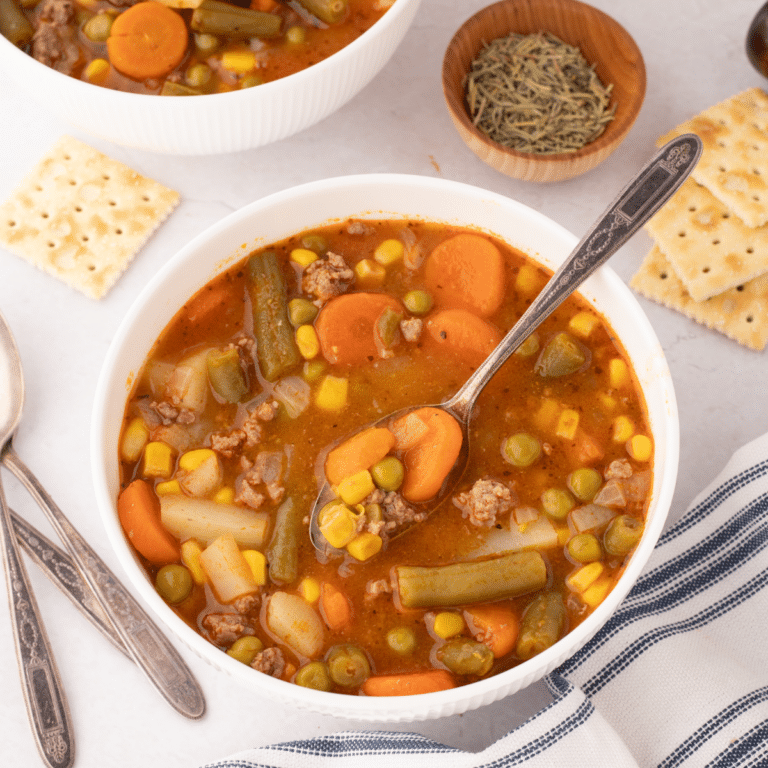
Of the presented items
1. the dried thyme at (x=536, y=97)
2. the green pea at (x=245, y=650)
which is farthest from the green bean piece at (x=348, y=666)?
the dried thyme at (x=536, y=97)

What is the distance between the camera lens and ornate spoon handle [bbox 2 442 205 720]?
10.3ft

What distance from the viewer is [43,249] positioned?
3652 millimetres

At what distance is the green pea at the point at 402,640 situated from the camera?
2.72 metres

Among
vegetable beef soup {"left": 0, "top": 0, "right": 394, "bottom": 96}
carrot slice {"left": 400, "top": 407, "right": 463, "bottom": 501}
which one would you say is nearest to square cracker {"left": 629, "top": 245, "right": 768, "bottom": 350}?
carrot slice {"left": 400, "top": 407, "right": 463, "bottom": 501}

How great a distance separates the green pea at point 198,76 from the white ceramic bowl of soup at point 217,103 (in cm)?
32

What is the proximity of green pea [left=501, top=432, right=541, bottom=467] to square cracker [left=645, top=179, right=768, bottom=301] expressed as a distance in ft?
3.82

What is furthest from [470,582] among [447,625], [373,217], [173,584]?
[373,217]

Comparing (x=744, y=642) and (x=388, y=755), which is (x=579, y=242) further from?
(x=388, y=755)

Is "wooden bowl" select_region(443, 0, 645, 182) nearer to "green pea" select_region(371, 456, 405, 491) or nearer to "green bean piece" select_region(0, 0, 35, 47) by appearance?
"green pea" select_region(371, 456, 405, 491)

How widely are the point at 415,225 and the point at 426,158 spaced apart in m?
0.77

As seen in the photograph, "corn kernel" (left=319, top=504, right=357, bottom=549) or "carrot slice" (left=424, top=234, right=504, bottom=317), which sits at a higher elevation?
"carrot slice" (left=424, top=234, right=504, bottom=317)

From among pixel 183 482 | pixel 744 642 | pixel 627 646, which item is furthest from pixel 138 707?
pixel 744 642

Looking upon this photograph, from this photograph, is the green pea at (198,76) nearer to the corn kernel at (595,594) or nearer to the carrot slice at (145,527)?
the carrot slice at (145,527)

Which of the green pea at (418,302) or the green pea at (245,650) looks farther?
the green pea at (418,302)
